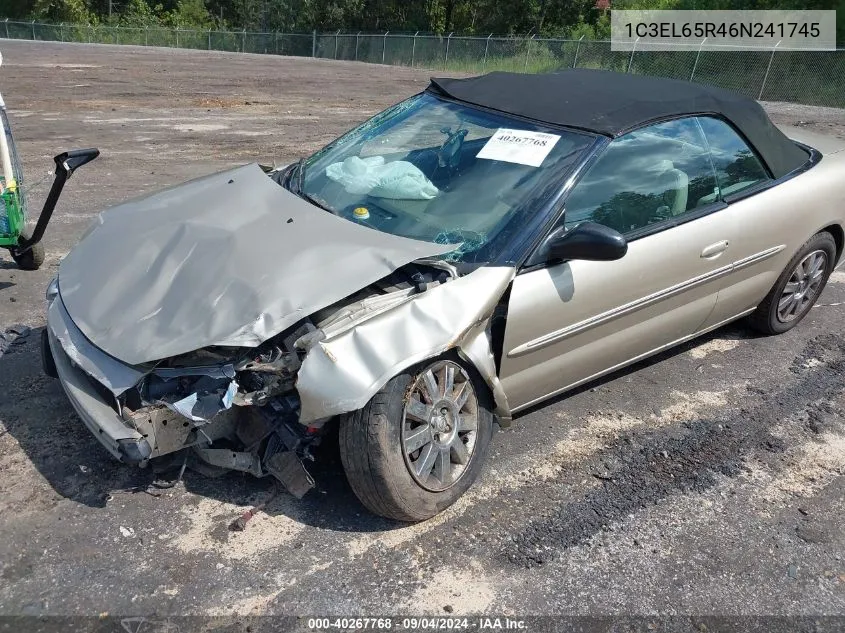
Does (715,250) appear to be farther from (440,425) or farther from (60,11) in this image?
(60,11)

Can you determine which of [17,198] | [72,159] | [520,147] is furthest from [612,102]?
[17,198]

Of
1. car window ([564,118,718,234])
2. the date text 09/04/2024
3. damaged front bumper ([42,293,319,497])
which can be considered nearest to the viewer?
the date text 09/04/2024

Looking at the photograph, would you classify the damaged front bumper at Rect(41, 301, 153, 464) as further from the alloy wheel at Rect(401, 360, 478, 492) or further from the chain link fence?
the chain link fence

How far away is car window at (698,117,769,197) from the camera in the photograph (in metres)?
4.02

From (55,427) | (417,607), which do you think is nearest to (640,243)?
(417,607)

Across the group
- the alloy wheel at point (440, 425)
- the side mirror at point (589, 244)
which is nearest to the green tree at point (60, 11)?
the side mirror at point (589, 244)

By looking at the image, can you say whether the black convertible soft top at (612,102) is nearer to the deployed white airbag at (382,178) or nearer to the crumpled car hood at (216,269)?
the deployed white airbag at (382,178)

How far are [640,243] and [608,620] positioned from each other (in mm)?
1762

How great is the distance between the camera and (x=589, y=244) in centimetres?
306

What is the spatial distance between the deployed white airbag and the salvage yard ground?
85cm

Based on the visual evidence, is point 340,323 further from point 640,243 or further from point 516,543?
point 640,243

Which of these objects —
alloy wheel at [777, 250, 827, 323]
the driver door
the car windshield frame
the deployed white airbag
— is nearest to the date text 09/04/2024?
the driver door

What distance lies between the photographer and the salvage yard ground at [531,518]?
2.69m

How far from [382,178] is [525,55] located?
26073 millimetres
